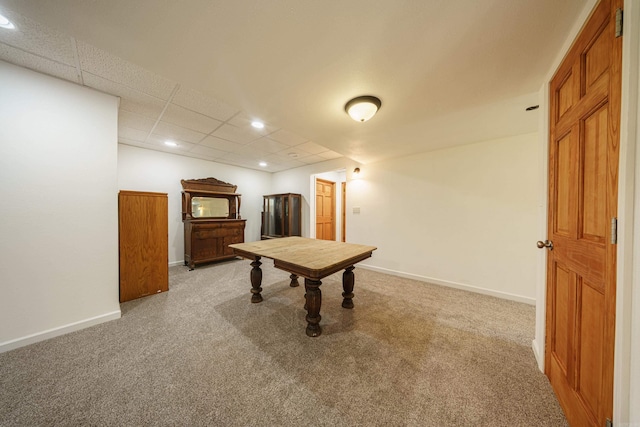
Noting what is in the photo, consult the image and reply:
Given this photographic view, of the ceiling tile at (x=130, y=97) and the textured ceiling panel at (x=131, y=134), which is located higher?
the ceiling tile at (x=130, y=97)

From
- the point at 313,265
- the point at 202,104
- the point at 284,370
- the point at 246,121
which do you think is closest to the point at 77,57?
the point at 202,104

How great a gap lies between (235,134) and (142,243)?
206cm

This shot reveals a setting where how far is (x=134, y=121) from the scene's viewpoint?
2.72 m

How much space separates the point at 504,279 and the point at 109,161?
5.11 metres

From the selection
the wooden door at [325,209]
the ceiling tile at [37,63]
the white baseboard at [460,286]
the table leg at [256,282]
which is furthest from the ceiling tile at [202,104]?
the white baseboard at [460,286]

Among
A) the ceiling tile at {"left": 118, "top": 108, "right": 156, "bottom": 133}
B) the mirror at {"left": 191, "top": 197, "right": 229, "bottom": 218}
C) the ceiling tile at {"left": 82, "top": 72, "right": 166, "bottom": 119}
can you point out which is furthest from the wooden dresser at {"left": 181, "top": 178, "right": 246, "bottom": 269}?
the ceiling tile at {"left": 82, "top": 72, "right": 166, "bottom": 119}

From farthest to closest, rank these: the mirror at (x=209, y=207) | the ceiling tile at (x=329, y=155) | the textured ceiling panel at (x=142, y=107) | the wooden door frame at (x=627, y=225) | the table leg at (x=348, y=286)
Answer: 1. the mirror at (x=209, y=207)
2. the ceiling tile at (x=329, y=155)
3. the table leg at (x=348, y=286)
4. the textured ceiling panel at (x=142, y=107)
5. the wooden door frame at (x=627, y=225)

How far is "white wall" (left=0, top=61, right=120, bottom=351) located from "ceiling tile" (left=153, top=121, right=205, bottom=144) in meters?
0.79

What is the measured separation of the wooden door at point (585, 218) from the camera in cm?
79

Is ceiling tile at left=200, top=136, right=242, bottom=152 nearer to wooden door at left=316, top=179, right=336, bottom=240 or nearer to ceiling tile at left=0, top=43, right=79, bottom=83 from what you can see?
ceiling tile at left=0, top=43, right=79, bottom=83

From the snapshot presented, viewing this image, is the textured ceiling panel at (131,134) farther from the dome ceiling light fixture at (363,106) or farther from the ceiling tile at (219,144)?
the dome ceiling light fixture at (363,106)

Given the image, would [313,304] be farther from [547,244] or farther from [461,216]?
[461,216]

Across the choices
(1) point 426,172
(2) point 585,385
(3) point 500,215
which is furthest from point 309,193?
(2) point 585,385

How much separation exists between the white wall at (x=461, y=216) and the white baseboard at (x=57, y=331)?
3795 millimetres
